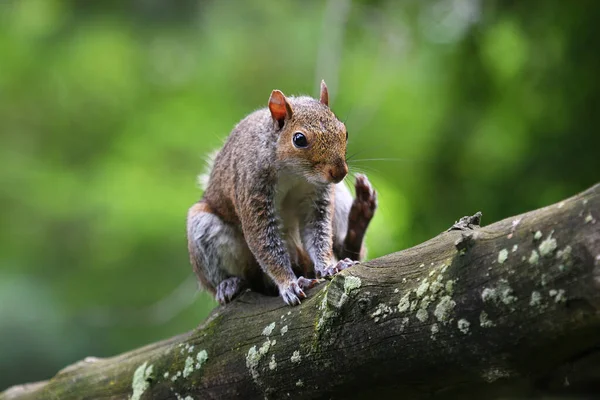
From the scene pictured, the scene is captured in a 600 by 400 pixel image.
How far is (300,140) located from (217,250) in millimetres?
919

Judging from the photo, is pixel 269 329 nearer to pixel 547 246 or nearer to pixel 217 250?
pixel 217 250

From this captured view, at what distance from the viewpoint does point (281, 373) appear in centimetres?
318

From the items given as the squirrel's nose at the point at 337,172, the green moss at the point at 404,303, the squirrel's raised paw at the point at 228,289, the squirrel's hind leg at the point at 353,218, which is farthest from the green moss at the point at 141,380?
the green moss at the point at 404,303

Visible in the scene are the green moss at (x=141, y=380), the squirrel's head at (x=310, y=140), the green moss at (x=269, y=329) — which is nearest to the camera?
the green moss at (x=269, y=329)

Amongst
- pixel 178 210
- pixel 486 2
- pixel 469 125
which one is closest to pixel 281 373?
pixel 469 125

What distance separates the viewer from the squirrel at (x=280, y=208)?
377cm

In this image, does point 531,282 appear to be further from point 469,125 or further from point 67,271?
point 67,271

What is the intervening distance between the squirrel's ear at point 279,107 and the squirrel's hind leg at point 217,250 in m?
0.76

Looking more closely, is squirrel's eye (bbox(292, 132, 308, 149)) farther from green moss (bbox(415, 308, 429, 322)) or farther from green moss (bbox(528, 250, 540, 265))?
green moss (bbox(528, 250, 540, 265))

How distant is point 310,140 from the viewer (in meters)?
3.76

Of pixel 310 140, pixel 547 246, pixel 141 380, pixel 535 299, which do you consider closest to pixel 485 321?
pixel 535 299

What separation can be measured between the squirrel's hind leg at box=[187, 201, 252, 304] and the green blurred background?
144cm

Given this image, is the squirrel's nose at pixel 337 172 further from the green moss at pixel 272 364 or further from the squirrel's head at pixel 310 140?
the green moss at pixel 272 364

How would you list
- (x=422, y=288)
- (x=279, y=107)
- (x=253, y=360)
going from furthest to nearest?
1. (x=279, y=107)
2. (x=253, y=360)
3. (x=422, y=288)
